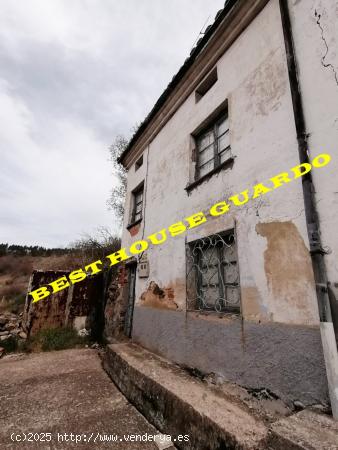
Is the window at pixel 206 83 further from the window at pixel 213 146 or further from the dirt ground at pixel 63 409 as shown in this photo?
the dirt ground at pixel 63 409

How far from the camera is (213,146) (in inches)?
170

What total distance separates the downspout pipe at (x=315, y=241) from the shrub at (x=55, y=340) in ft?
19.5

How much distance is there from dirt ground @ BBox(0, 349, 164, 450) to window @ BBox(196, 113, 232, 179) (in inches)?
A: 146

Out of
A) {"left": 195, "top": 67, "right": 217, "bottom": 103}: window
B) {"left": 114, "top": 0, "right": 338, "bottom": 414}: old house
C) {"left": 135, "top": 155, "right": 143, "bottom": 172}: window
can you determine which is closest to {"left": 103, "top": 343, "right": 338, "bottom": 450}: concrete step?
{"left": 114, "top": 0, "right": 338, "bottom": 414}: old house

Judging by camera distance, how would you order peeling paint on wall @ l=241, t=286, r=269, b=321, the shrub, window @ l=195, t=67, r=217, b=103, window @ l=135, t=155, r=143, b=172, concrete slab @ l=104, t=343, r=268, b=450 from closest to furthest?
concrete slab @ l=104, t=343, r=268, b=450
peeling paint on wall @ l=241, t=286, r=269, b=321
window @ l=195, t=67, r=217, b=103
the shrub
window @ l=135, t=155, r=143, b=172

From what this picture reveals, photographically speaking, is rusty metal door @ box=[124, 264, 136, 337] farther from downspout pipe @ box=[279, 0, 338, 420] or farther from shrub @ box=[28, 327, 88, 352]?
downspout pipe @ box=[279, 0, 338, 420]

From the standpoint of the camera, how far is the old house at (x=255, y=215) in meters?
2.27

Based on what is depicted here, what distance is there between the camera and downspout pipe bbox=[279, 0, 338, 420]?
6.40ft

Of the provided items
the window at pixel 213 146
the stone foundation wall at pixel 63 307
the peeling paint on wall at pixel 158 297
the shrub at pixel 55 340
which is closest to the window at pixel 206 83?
the window at pixel 213 146

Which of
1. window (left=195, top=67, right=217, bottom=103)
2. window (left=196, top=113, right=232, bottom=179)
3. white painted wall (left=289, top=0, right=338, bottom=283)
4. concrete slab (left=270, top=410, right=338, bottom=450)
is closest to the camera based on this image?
concrete slab (left=270, top=410, right=338, bottom=450)

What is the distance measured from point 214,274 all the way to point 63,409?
2.69m

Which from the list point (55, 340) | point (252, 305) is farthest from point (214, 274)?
point (55, 340)

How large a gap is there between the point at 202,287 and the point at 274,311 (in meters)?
1.44

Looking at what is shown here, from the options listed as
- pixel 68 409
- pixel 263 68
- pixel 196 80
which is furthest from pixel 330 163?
pixel 68 409
